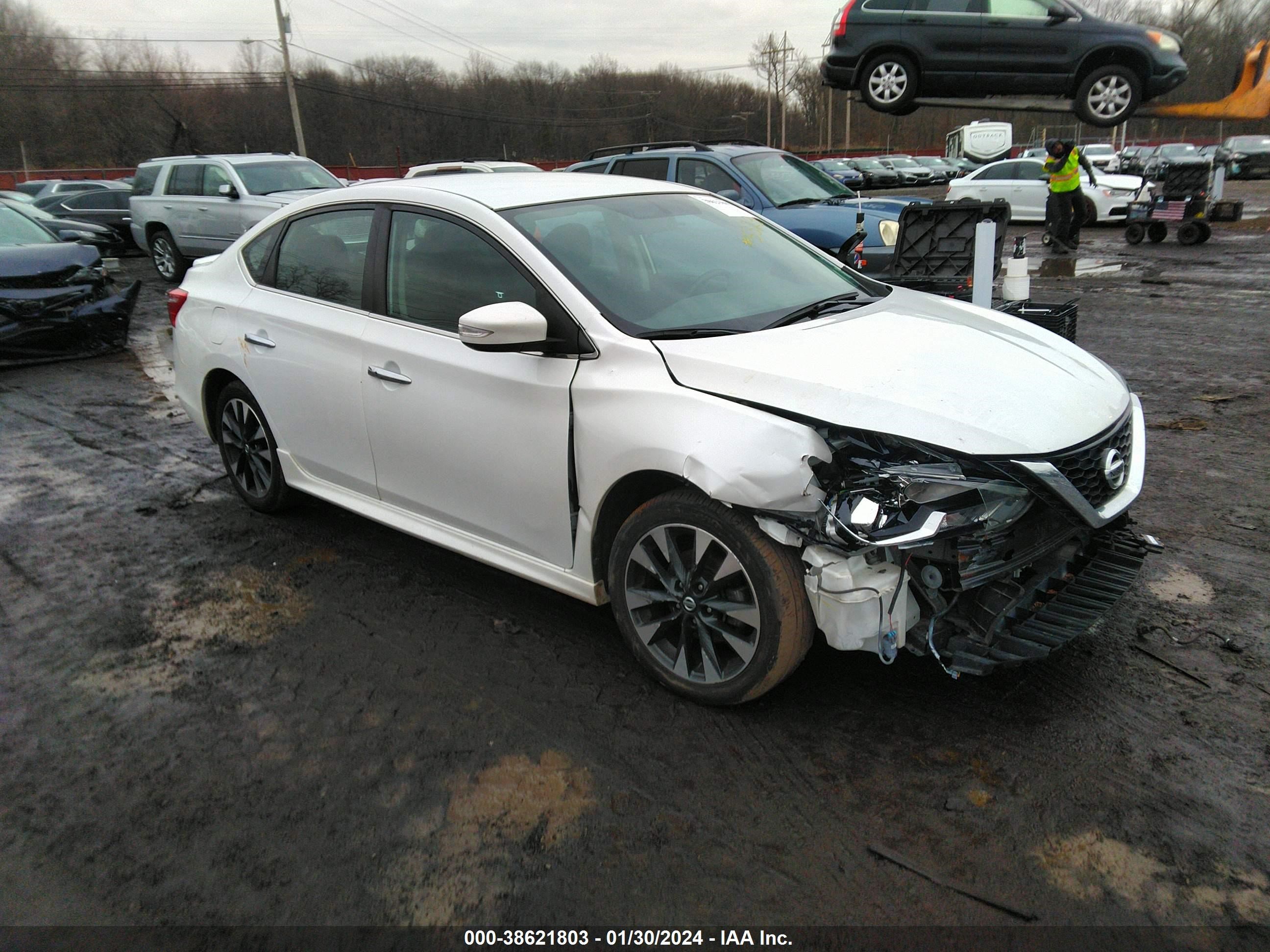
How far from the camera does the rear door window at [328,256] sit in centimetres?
411

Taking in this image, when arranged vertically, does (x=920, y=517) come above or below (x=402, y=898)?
above

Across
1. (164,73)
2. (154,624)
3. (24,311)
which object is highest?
(164,73)

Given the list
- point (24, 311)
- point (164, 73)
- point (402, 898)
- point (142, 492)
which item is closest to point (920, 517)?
point (402, 898)

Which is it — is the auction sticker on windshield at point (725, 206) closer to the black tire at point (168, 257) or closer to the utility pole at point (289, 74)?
the black tire at point (168, 257)

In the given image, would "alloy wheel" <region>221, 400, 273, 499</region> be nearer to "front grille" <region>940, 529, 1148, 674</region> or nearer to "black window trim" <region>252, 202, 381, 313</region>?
"black window trim" <region>252, 202, 381, 313</region>

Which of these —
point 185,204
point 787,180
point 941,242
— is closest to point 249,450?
point 941,242

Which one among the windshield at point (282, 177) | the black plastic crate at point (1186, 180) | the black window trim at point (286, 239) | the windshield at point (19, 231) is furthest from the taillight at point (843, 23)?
the windshield at point (19, 231)

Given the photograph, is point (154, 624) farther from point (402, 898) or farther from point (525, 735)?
point (402, 898)

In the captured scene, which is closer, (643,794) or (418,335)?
(643,794)

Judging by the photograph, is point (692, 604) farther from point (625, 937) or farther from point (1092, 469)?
point (1092, 469)

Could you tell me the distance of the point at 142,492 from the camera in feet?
18.5

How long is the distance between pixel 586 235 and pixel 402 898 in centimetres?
249

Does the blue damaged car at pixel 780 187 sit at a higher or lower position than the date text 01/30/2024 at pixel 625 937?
higher

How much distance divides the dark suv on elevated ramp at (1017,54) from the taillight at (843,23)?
14 centimetres
